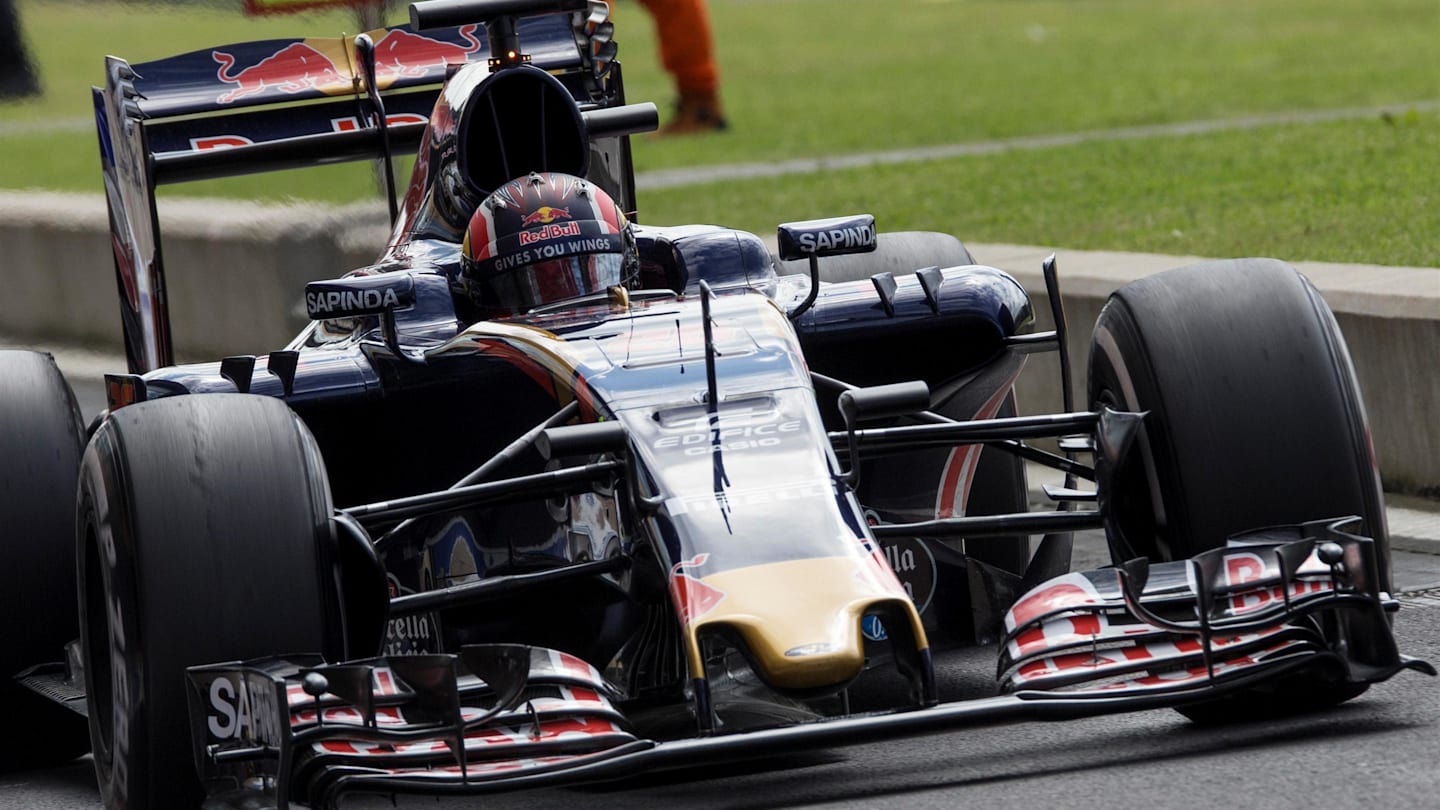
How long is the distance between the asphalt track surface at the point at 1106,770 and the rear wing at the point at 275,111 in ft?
8.61

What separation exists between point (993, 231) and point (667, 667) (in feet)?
27.0

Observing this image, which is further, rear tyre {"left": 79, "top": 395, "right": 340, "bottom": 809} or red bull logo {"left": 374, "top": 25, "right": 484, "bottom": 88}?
red bull logo {"left": 374, "top": 25, "right": 484, "bottom": 88}

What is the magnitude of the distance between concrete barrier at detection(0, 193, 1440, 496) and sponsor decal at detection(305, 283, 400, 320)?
3.78 m

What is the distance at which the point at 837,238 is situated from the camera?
6.30 metres

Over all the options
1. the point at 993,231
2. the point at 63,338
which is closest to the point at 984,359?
the point at 993,231

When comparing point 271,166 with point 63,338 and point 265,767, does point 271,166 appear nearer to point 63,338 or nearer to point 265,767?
point 265,767

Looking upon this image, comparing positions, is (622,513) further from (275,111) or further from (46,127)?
(46,127)

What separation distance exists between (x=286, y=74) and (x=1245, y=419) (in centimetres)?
397

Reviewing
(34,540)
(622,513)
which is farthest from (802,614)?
(34,540)

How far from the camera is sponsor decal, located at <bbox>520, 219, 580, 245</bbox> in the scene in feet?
20.7

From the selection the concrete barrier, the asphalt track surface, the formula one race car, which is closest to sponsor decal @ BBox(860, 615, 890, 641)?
the formula one race car

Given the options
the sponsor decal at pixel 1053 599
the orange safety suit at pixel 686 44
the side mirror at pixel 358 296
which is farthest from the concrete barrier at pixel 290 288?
the orange safety suit at pixel 686 44

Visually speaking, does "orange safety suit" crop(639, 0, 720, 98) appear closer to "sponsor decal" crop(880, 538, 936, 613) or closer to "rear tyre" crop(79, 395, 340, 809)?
"sponsor decal" crop(880, 538, 936, 613)

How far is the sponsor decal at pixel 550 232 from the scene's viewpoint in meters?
6.30
